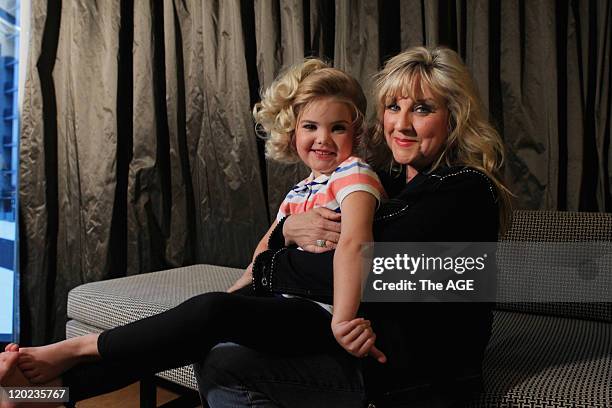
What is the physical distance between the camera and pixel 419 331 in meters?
1.09

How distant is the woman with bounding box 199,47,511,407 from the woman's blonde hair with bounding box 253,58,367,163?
0.18m

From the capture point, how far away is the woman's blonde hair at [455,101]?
1186mm

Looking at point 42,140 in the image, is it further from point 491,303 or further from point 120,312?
point 491,303

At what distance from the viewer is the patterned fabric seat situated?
1.08 m

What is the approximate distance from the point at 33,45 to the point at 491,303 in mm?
2150

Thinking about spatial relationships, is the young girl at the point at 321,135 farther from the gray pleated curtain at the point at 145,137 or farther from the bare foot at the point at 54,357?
the gray pleated curtain at the point at 145,137

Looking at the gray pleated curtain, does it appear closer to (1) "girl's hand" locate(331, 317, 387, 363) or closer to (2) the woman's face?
(2) the woman's face

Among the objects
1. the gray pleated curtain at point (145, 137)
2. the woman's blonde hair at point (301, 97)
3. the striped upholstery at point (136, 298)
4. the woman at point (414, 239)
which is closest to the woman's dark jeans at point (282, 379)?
the woman at point (414, 239)

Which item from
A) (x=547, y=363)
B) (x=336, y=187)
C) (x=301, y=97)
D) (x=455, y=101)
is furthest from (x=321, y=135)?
(x=547, y=363)

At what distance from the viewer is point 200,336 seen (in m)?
1.10

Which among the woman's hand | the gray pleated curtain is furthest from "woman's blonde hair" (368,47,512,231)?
the gray pleated curtain

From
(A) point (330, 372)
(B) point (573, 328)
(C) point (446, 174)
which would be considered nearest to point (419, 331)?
(A) point (330, 372)

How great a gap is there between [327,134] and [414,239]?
427mm

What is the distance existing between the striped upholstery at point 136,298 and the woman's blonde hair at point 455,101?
0.88 metres
